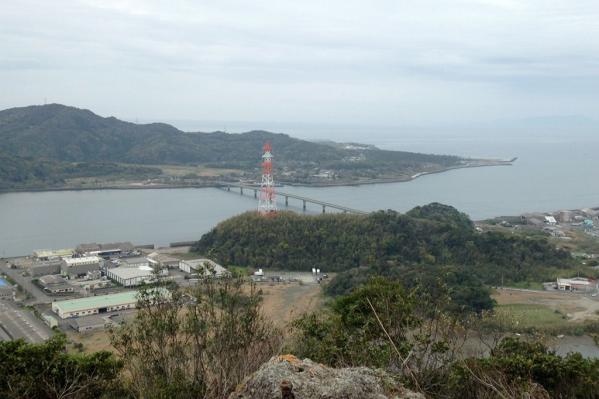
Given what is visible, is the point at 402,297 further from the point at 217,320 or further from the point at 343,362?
the point at 217,320

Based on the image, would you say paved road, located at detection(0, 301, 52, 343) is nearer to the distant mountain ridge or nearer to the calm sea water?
the calm sea water

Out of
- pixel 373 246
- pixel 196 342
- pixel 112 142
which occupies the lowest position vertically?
pixel 373 246

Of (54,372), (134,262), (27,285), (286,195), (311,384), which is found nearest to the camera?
(311,384)

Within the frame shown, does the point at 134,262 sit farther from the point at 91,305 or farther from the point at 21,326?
the point at 21,326

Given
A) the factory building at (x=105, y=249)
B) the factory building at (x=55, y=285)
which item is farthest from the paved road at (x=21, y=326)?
the factory building at (x=105, y=249)

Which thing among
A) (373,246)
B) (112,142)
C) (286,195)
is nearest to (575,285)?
(373,246)

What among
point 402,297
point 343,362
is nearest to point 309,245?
point 402,297
